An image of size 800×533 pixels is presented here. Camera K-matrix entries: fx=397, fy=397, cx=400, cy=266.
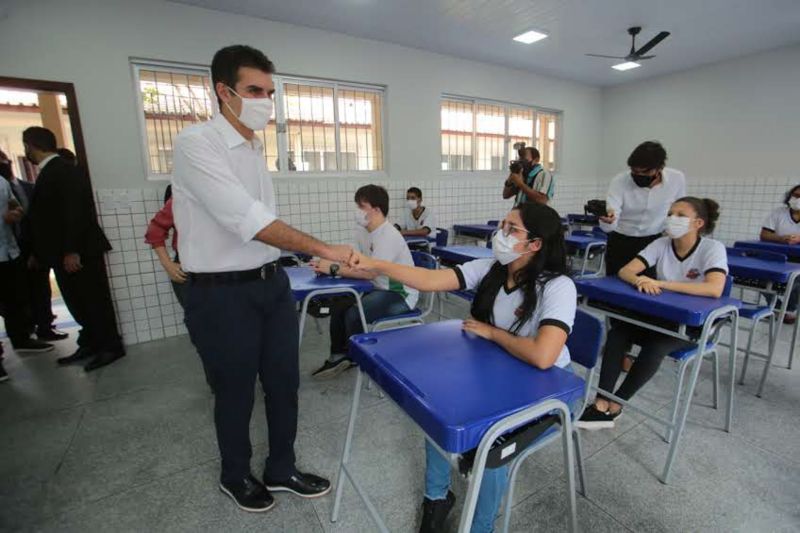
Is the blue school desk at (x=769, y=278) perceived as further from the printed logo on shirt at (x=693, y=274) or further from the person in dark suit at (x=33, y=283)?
the person in dark suit at (x=33, y=283)

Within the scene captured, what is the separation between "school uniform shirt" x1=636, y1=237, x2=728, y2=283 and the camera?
2000 millimetres

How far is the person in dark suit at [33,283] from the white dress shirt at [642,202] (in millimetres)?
4503

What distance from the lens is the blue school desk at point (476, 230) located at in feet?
15.8

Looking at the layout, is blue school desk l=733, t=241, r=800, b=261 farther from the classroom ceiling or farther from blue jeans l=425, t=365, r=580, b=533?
blue jeans l=425, t=365, r=580, b=533

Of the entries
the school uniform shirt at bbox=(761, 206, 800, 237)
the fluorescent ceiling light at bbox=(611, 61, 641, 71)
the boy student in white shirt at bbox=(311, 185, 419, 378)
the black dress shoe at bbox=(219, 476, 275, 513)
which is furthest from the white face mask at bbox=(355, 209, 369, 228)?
the fluorescent ceiling light at bbox=(611, 61, 641, 71)

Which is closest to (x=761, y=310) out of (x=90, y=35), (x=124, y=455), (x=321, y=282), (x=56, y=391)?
(x=321, y=282)

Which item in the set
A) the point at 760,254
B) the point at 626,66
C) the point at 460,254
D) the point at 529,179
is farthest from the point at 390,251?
the point at 626,66

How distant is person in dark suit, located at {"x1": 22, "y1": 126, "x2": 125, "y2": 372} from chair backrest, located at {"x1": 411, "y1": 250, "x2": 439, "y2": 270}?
7.84ft

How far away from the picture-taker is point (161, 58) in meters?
3.39

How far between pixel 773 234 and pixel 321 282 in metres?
4.21

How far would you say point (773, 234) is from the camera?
3701 millimetres

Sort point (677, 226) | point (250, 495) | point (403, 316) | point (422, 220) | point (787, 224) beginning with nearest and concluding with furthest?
point (250, 495)
point (677, 226)
point (403, 316)
point (787, 224)
point (422, 220)

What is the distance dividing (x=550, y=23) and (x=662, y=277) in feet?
10.5

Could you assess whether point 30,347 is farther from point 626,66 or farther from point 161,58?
point 626,66
